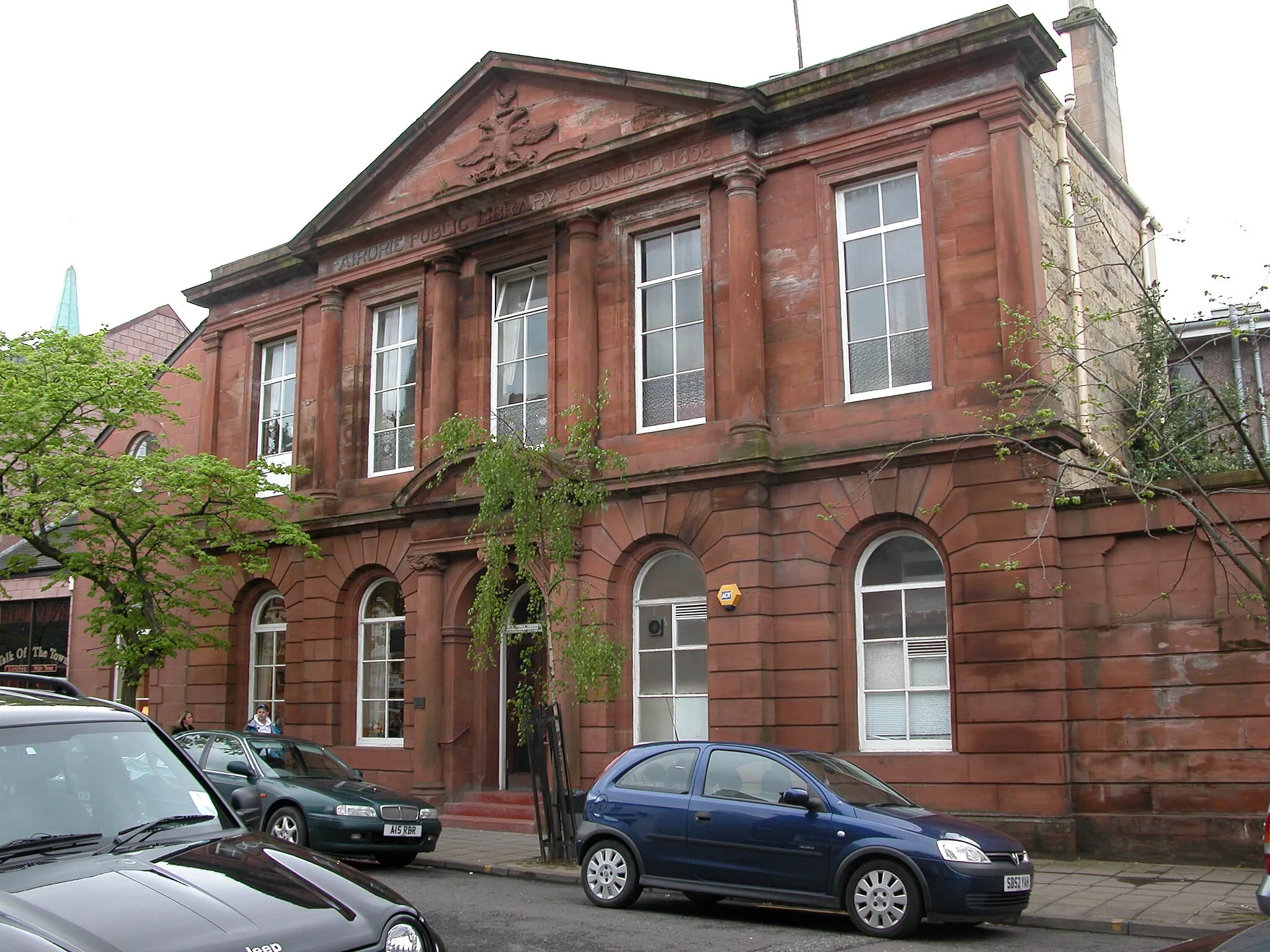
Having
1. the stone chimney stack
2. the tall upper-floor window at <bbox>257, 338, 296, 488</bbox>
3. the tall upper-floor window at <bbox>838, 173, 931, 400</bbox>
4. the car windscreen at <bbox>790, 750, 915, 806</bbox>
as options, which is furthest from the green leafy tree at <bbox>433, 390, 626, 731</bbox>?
the stone chimney stack

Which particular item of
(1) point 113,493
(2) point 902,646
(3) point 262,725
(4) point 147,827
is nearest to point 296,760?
(1) point 113,493

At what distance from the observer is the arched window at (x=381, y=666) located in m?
21.7

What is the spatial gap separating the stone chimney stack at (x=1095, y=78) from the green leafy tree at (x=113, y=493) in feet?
49.4

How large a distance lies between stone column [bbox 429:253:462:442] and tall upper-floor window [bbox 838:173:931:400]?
7.04 metres

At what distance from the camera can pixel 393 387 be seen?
22.7m

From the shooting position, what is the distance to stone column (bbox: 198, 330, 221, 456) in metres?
25.6

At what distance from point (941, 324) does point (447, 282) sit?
29.2ft

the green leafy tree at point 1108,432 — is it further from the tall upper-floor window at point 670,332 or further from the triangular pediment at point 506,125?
the triangular pediment at point 506,125

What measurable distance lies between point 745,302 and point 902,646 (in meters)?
5.31

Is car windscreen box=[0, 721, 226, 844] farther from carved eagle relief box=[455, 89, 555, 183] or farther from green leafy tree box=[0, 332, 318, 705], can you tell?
carved eagle relief box=[455, 89, 555, 183]

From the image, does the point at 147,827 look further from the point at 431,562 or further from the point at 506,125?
the point at 506,125

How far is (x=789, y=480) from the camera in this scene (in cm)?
1722

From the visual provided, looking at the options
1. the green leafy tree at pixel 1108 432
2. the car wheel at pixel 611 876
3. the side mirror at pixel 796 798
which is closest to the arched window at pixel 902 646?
the green leafy tree at pixel 1108 432

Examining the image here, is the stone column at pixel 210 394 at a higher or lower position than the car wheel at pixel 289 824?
higher
